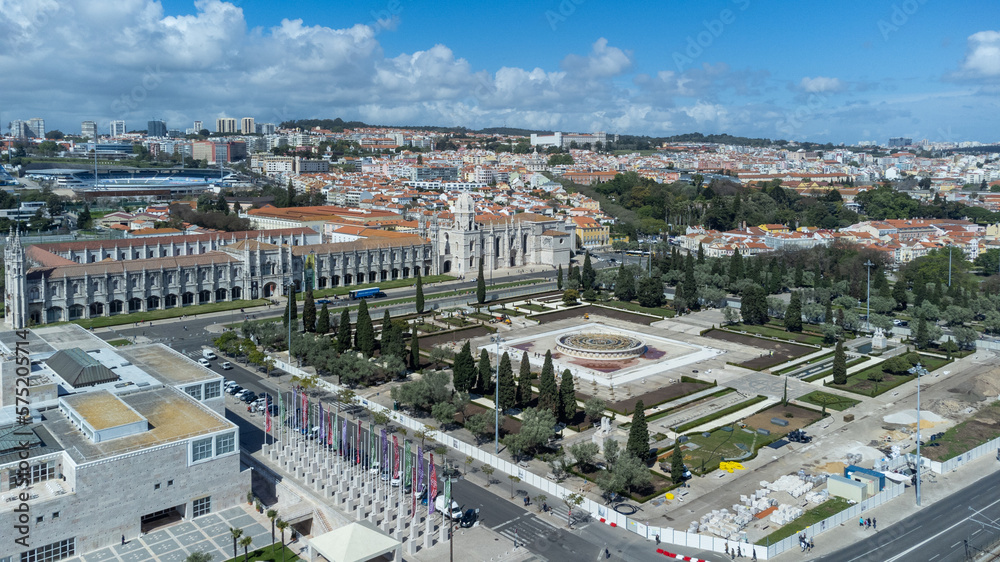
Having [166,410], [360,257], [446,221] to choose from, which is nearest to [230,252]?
[360,257]

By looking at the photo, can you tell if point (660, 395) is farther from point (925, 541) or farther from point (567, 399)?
point (925, 541)

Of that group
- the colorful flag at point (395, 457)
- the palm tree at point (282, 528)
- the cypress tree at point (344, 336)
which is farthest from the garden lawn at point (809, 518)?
the cypress tree at point (344, 336)

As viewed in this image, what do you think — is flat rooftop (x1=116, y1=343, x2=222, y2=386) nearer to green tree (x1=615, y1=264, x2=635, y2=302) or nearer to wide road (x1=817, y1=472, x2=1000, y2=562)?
wide road (x1=817, y1=472, x2=1000, y2=562)

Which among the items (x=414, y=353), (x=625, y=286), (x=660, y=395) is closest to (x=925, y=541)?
(x=660, y=395)

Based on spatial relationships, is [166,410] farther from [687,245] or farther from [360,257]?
[687,245]

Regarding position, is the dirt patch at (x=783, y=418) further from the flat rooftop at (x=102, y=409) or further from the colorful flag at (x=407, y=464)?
the flat rooftop at (x=102, y=409)
